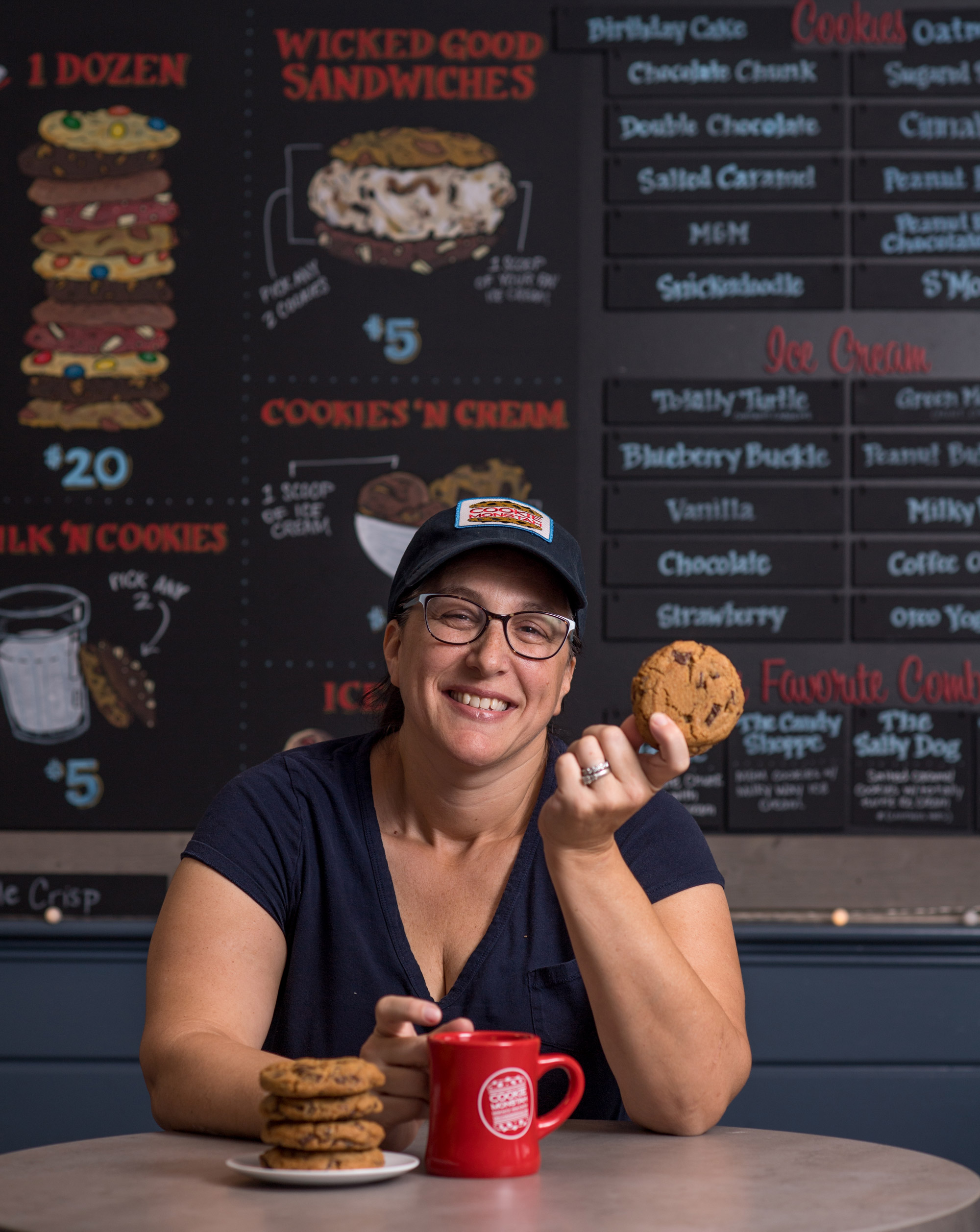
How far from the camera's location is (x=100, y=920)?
111 inches

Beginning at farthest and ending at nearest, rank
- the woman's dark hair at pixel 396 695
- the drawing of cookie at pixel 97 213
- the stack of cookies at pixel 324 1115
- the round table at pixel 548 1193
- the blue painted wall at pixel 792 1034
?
1. the drawing of cookie at pixel 97 213
2. the blue painted wall at pixel 792 1034
3. the woman's dark hair at pixel 396 695
4. the stack of cookies at pixel 324 1115
5. the round table at pixel 548 1193

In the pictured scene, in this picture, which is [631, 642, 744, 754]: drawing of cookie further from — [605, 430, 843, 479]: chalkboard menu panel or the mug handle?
[605, 430, 843, 479]: chalkboard menu panel

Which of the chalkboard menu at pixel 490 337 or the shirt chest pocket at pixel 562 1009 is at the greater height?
the chalkboard menu at pixel 490 337

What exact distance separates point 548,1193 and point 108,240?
2510 millimetres

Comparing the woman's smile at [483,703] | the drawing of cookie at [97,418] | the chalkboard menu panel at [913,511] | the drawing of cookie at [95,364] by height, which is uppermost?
the drawing of cookie at [95,364]

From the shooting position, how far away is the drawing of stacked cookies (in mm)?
2914

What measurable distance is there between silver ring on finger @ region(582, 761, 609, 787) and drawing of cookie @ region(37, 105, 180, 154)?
89.5 inches

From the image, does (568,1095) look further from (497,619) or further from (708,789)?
(708,789)

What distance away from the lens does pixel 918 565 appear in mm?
2881

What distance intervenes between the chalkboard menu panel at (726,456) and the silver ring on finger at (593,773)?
1.74 metres

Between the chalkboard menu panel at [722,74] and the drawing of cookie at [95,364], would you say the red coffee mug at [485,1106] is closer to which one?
the drawing of cookie at [95,364]

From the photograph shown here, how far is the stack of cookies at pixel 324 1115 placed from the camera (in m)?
1.05

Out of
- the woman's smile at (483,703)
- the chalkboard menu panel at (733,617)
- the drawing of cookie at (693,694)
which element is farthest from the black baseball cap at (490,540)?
the chalkboard menu panel at (733,617)

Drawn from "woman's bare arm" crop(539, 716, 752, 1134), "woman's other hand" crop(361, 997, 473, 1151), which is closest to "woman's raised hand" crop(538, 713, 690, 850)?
"woman's bare arm" crop(539, 716, 752, 1134)
